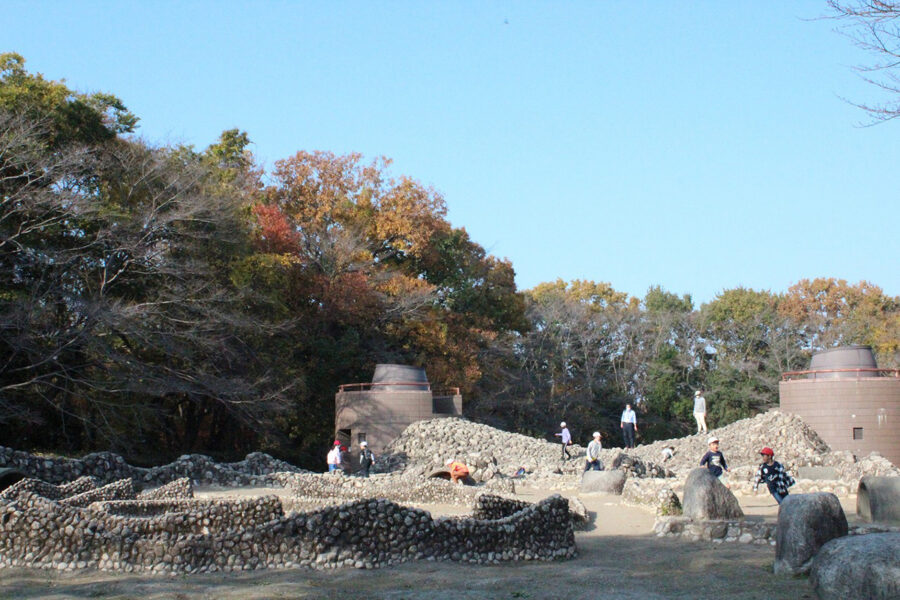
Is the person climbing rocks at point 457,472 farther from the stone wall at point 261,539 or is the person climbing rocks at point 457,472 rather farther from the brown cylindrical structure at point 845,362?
the brown cylindrical structure at point 845,362

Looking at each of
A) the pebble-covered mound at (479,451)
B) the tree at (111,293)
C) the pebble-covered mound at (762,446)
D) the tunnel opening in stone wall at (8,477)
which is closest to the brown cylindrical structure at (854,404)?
the pebble-covered mound at (762,446)

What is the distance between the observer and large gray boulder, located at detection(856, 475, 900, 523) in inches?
510

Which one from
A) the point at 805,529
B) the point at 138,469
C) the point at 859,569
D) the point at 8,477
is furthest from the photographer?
the point at 138,469

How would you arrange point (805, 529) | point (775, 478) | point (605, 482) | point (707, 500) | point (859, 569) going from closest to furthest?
point (859, 569) → point (805, 529) → point (775, 478) → point (707, 500) → point (605, 482)

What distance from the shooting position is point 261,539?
10484mm

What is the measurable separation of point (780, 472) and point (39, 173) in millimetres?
18886

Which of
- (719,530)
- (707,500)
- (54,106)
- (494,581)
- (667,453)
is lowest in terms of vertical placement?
(494,581)

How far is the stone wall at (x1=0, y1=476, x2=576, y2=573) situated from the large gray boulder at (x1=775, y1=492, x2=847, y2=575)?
9.68 ft

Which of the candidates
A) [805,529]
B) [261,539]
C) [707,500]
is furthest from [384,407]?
[805,529]

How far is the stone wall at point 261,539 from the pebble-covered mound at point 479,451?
473 inches

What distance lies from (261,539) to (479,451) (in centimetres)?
1746

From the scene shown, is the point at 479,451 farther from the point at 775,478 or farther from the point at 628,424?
the point at 775,478

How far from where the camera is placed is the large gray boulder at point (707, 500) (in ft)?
42.5

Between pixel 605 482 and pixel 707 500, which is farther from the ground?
pixel 605 482
